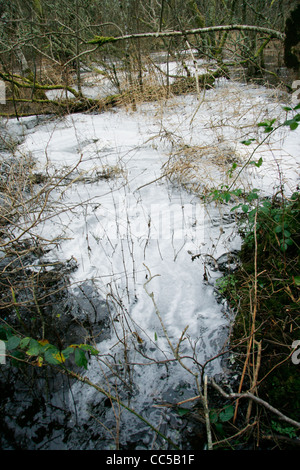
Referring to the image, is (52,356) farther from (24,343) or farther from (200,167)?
(200,167)

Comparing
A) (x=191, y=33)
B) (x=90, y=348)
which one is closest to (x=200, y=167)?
(x=191, y=33)

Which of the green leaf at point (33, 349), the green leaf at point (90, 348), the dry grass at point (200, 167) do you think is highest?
the dry grass at point (200, 167)

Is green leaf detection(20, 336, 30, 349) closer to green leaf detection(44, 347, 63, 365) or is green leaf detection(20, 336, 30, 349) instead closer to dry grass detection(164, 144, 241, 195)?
green leaf detection(44, 347, 63, 365)

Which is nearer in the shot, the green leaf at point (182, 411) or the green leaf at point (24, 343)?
the green leaf at point (24, 343)

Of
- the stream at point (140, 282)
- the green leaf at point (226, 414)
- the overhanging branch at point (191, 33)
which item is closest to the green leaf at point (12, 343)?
the stream at point (140, 282)

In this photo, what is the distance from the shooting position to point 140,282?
6.82ft

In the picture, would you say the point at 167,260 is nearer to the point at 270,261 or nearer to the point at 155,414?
the point at 270,261

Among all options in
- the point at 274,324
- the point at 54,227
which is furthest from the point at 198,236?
the point at 54,227

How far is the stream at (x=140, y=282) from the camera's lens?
4.40 feet

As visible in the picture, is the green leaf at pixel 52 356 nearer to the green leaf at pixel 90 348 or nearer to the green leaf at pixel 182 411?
the green leaf at pixel 90 348

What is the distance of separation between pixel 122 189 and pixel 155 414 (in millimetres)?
2493

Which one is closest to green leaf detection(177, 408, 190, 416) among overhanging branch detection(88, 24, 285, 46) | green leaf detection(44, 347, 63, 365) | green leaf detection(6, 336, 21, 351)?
green leaf detection(44, 347, 63, 365)

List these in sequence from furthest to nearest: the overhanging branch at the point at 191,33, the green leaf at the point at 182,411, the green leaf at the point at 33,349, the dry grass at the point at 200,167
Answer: the dry grass at the point at 200,167
the overhanging branch at the point at 191,33
the green leaf at the point at 182,411
the green leaf at the point at 33,349

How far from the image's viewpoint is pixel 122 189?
3189 millimetres
